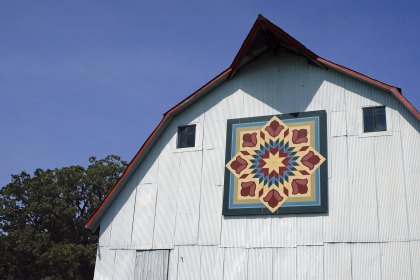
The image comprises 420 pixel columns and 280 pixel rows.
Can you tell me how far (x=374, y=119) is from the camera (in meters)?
18.4

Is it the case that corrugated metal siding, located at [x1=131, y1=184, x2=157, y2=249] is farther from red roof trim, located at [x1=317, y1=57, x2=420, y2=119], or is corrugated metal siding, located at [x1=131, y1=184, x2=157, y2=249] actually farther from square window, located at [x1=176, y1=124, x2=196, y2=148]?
red roof trim, located at [x1=317, y1=57, x2=420, y2=119]

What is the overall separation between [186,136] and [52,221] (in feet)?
90.8

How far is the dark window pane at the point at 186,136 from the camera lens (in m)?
20.9

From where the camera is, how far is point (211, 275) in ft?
61.5

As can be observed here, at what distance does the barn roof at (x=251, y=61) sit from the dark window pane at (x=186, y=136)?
67 centimetres

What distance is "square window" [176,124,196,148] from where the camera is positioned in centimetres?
2088

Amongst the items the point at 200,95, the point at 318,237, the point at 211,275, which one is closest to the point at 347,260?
the point at 318,237

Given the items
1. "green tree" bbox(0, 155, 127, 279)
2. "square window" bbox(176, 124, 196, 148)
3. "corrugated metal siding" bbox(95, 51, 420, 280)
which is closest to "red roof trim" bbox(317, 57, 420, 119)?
"corrugated metal siding" bbox(95, 51, 420, 280)

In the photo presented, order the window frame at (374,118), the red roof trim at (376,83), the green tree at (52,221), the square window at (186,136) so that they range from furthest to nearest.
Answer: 1. the green tree at (52,221)
2. the square window at (186,136)
3. the window frame at (374,118)
4. the red roof trim at (376,83)

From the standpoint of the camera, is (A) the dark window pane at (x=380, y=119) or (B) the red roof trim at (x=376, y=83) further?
(A) the dark window pane at (x=380, y=119)

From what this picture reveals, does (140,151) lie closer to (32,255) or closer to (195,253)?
(195,253)

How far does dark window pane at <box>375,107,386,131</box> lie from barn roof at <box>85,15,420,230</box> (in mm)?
663

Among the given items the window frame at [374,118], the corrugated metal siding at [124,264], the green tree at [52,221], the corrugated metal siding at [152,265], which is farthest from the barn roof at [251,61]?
the green tree at [52,221]

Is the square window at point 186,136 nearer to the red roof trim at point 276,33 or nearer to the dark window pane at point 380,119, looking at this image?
the red roof trim at point 276,33
